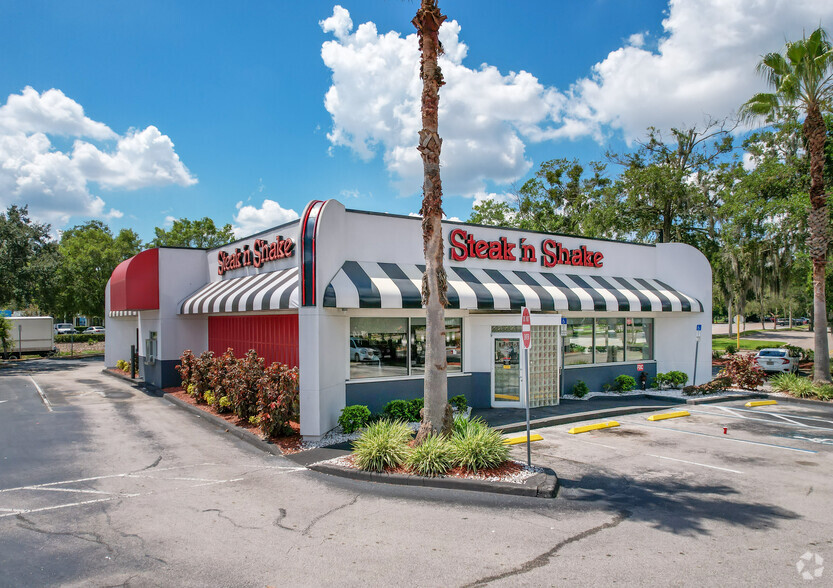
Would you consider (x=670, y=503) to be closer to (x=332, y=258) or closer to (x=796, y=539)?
(x=796, y=539)

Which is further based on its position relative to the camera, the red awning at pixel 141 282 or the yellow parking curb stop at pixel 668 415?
the red awning at pixel 141 282

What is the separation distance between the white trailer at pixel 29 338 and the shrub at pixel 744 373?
43788 mm

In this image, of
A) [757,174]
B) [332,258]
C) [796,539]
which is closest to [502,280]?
[332,258]

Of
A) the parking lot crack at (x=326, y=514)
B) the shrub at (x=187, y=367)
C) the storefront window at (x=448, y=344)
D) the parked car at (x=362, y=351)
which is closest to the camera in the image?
the parking lot crack at (x=326, y=514)

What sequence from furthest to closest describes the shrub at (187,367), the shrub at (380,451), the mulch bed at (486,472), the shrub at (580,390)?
the shrub at (187,367), the shrub at (580,390), the shrub at (380,451), the mulch bed at (486,472)

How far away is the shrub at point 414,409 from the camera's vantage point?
12910mm

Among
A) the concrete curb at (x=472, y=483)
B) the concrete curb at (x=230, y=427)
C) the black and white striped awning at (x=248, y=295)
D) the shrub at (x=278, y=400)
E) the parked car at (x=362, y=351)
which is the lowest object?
the concrete curb at (x=230, y=427)

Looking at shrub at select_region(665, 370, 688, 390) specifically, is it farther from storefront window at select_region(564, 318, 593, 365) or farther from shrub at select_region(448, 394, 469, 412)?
shrub at select_region(448, 394, 469, 412)

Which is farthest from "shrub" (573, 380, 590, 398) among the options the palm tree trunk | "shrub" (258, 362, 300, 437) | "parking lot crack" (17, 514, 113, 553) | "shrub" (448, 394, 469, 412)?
"parking lot crack" (17, 514, 113, 553)

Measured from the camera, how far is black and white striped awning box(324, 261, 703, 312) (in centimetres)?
1217

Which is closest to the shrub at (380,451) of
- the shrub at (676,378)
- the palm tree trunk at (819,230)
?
the shrub at (676,378)

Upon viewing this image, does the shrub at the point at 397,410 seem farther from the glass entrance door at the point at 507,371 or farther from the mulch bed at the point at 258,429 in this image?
the glass entrance door at the point at 507,371

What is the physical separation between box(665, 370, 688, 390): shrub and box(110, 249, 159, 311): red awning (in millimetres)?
19729

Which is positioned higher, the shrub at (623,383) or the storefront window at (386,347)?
the storefront window at (386,347)
